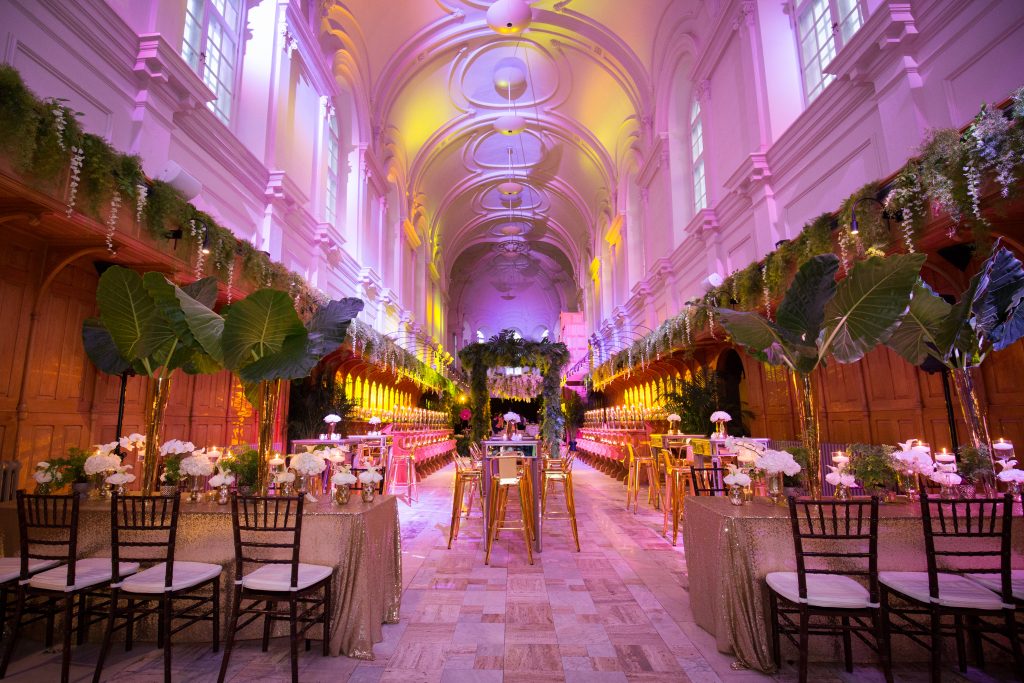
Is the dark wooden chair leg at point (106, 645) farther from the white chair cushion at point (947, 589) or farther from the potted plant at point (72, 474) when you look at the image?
the white chair cushion at point (947, 589)

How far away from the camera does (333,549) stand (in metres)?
2.96

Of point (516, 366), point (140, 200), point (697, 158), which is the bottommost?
point (516, 366)

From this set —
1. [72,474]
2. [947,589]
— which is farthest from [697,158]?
[72,474]

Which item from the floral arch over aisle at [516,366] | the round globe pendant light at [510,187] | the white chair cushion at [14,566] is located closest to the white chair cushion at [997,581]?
the white chair cushion at [14,566]

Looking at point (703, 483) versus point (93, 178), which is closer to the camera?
point (93, 178)

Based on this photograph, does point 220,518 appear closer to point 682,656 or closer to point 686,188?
point 682,656

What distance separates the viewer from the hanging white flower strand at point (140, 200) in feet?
13.8

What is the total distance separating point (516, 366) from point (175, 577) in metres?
11.7

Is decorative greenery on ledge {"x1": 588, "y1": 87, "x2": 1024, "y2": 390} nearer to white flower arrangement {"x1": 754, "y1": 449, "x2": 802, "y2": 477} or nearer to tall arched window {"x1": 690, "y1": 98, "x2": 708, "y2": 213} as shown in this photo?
white flower arrangement {"x1": 754, "y1": 449, "x2": 802, "y2": 477}

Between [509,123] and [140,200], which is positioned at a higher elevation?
[509,123]

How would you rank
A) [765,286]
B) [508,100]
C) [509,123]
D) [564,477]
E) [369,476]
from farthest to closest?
[508,100]
[509,123]
[765,286]
[564,477]
[369,476]

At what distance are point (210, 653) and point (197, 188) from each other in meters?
3.95

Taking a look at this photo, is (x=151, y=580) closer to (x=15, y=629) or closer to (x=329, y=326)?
(x=15, y=629)

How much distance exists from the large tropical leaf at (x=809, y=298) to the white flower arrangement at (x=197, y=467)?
381 cm
